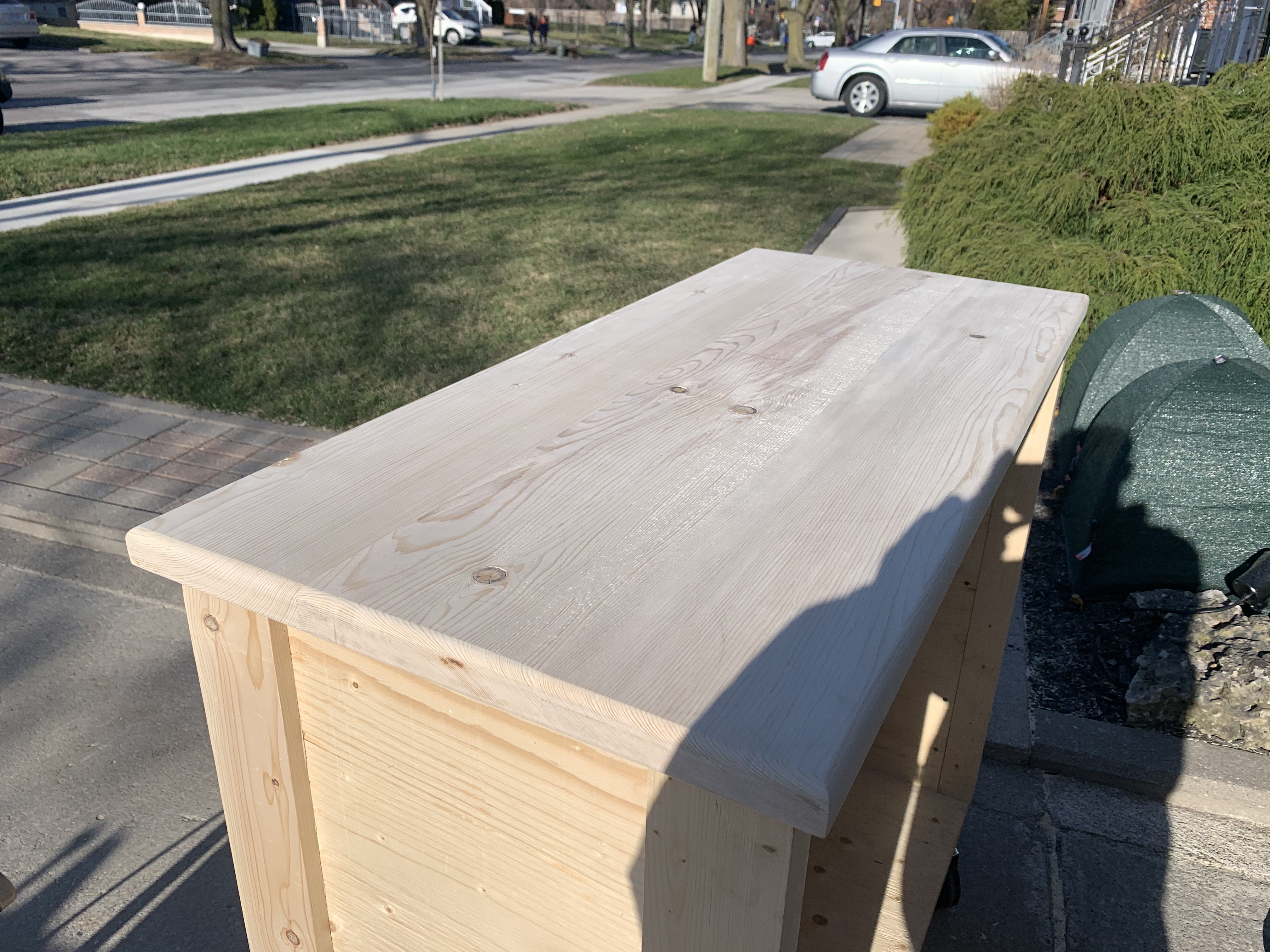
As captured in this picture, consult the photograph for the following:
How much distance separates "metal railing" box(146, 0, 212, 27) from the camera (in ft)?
120

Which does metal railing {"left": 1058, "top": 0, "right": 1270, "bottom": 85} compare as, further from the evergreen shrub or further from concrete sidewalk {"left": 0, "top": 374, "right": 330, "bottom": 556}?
concrete sidewalk {"left": 0, "top": 374, "right": 330, "bottom": 556}

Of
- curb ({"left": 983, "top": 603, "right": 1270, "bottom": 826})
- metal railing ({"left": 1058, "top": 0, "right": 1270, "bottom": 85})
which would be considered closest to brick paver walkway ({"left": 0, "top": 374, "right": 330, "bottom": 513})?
curb ({"left": 983, "top": 603, "right": 1270, "bottom": 826})

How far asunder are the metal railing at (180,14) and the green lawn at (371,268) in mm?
30551

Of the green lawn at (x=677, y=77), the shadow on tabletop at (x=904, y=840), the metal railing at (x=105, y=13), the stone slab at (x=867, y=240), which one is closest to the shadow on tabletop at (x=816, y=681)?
the shadow on tabletop at (x=904, y=840)

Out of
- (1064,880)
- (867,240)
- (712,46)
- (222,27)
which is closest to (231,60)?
(222,27)

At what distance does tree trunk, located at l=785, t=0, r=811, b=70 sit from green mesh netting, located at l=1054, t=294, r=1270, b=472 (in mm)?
34309

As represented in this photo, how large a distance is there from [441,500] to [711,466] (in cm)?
36

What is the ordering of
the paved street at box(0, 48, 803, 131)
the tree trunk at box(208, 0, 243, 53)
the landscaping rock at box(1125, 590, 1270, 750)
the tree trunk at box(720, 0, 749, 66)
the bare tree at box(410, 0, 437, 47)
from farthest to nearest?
the bare tree at box(410, 0, 437, 47)
the tree trunk at box(720, 0, 749, 66)
the tree trunk at box(208, 0, 243, 53)
the paved street at box(0, 48, 803, 131)
the landscaping rock at box(1125, 590, 1270, 750)

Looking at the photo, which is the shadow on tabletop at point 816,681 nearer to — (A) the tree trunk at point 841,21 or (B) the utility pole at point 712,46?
(B) the utility pole at point 712,46

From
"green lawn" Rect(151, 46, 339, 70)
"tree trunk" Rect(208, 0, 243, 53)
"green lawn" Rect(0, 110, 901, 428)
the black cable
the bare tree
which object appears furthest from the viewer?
the bare tree

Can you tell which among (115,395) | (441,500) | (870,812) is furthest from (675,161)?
(441,500)

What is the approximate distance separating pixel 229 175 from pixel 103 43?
2399 centimetres

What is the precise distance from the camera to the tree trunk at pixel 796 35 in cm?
3591

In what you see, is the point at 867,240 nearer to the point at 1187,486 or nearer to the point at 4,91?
the point at 1187,486
